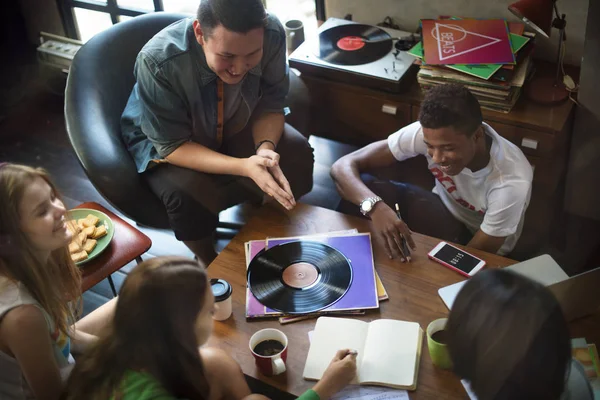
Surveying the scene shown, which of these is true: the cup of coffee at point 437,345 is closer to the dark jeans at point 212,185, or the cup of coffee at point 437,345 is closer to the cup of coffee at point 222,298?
the cup of coffee at point 222,298

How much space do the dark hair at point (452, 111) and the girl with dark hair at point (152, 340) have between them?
2.86 ft

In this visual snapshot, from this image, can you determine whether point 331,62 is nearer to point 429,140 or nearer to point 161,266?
point 429,140

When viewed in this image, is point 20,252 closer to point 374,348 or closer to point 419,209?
point 374,348

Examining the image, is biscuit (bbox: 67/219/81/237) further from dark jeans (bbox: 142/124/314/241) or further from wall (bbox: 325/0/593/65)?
wall (bbox: 325/0/593/65)

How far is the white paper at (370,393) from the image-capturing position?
4.70 ft

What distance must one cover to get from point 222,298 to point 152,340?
1.22 feet

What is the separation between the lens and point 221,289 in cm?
162

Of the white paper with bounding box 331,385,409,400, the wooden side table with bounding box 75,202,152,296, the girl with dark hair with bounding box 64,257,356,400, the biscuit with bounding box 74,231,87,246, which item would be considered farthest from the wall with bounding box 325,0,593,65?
the girl with dark hair with bounding box 64,257,356,400

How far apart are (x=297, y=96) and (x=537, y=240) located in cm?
108

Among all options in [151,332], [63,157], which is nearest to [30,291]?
[151,332]

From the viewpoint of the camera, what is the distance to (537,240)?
242 cm

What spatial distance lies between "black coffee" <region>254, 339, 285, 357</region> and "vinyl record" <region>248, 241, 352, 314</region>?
115 mm

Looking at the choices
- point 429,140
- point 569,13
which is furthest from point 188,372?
point 569,13

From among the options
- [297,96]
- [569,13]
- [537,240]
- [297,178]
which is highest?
[569,13]
